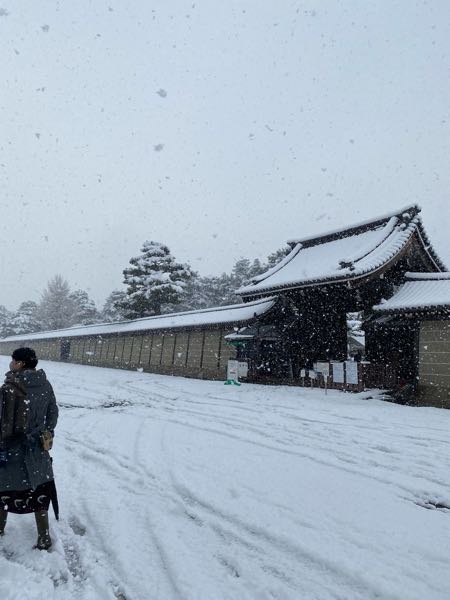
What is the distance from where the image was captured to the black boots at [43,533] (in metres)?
2.98

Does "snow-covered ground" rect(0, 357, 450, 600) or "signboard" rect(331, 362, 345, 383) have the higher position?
"signboard" rect(331, 362, 345, 383)

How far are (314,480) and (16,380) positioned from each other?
3424 millimetres

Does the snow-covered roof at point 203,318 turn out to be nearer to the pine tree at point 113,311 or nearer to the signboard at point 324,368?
the signboard at point 324,368

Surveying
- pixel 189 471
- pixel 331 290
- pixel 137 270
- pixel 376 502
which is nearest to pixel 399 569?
pixel 376 502

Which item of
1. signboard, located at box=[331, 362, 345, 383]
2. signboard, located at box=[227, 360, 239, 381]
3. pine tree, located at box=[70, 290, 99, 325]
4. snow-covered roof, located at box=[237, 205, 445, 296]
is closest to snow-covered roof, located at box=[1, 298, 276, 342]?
snow-covered roof, located at box=[237, 205, 445, 296]

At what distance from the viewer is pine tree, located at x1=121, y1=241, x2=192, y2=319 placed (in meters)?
37.1

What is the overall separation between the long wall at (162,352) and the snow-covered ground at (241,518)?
1215cm

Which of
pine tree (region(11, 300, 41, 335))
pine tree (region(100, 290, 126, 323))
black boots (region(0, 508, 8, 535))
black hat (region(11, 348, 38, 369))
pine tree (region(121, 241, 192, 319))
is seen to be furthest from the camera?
pine tree (region(11, 300, 41, 335))

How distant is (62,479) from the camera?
452 centimetres

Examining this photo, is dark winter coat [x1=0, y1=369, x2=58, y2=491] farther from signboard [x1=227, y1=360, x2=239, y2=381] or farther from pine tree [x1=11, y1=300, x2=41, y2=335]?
pine tree [x1=11, y1=300, x2=41, y2=335]

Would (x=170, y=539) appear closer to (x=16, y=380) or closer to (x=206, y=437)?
(x=16, y=380)

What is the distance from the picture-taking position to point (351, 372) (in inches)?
511

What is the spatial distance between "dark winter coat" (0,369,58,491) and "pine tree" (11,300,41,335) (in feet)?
209

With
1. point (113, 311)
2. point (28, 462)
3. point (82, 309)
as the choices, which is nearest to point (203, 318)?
point (28, 462)
